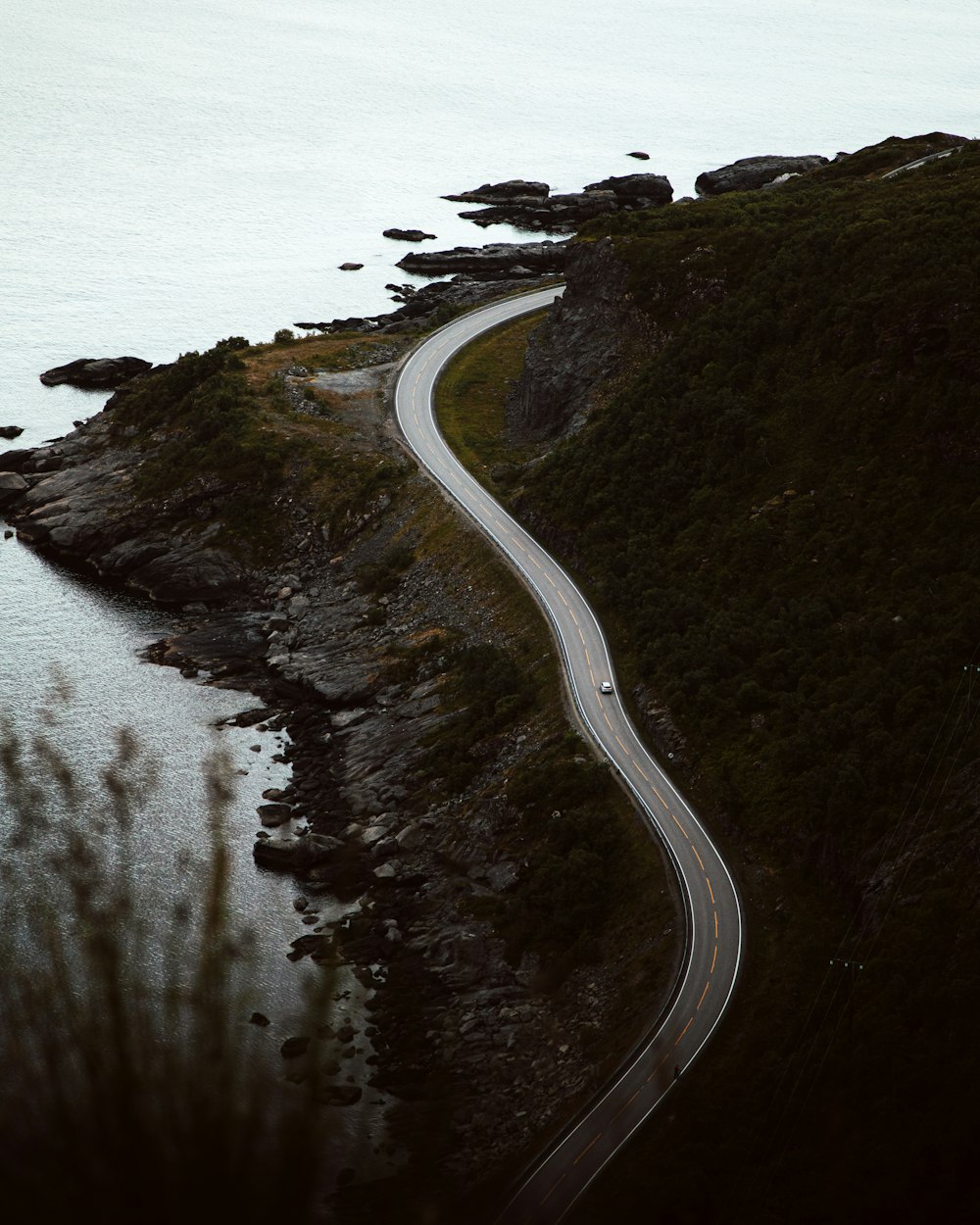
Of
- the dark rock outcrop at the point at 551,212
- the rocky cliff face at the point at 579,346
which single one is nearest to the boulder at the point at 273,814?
the rocky cliff face at the point at 579,346

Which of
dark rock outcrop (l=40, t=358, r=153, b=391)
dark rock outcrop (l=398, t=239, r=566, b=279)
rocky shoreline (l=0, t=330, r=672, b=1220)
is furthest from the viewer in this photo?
dark rock outcrop (l=398, t=239, r=566, b=279)

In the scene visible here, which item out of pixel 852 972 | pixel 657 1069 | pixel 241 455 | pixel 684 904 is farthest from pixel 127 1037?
pixel 241 455

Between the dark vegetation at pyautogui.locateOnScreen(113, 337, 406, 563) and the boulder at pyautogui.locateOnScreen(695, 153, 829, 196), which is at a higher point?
the boulder at pyautogui.locateOnScreen(695, 153, 829, 196)

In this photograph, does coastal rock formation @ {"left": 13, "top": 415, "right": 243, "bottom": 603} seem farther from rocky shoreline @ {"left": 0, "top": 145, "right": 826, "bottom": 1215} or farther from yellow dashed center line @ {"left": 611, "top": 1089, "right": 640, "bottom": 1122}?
yellow dashed center line @ {"left": 611, "top": 1089, "right": 640, "bottom": 1122}

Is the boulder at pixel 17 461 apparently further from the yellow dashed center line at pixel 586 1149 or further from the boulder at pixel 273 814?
the yellow dashed center line at pixel 586 1149

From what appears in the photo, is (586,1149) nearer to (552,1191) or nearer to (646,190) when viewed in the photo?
(552,1191)

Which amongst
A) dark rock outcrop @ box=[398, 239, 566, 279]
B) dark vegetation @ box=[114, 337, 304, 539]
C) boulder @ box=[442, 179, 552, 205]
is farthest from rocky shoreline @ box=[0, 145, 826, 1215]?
boulder @ box=[442, 179, 552, 205]

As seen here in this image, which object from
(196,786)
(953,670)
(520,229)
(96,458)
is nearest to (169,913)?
(196,786)
